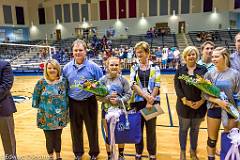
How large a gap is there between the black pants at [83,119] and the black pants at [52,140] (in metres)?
0.18

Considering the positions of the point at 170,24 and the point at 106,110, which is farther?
the point at 170,24

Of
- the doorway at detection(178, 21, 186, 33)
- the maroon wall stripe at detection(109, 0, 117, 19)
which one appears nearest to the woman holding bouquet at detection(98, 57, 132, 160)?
the doorway at detection(178, 21, 186, 33)

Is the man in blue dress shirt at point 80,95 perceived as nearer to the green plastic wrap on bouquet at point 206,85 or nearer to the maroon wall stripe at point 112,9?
the green plastic wrap on bouquet at point 206,85

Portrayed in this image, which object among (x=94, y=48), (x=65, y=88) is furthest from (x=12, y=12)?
(x=65, y=88)

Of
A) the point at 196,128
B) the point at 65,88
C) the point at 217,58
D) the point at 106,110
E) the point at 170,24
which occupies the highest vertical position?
the point at 170,24

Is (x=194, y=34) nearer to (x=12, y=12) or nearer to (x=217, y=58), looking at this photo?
(x=12, y=12)

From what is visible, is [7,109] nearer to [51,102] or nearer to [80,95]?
[51,102]

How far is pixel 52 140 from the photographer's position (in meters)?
2.83

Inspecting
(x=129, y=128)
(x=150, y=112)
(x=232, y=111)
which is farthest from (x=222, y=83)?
(x=129, y=128)

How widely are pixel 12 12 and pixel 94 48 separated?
1009cm

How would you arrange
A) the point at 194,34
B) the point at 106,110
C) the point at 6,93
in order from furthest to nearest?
the point at 194,34 < the point at 106,110 < the point at 6,93

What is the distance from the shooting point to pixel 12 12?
21.3m

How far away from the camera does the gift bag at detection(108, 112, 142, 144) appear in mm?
2492

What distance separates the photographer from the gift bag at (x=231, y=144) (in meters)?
2.16
